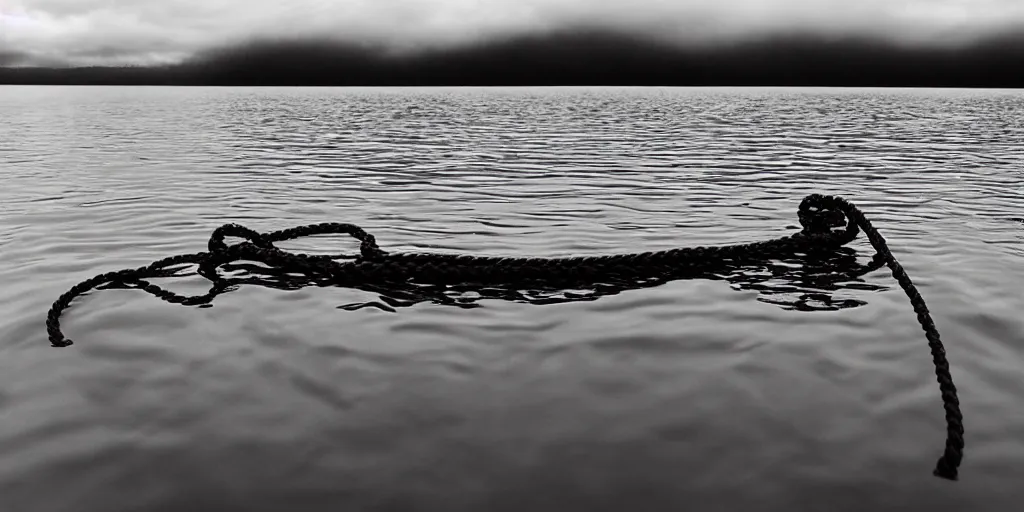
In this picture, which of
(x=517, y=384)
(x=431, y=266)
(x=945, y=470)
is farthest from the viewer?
(x=431, y=266)

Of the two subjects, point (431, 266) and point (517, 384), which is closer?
point (517, 384)

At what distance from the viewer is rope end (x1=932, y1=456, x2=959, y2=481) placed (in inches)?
150

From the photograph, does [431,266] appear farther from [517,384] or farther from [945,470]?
[945,470]

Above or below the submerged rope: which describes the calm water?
below

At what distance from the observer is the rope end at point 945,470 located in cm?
380

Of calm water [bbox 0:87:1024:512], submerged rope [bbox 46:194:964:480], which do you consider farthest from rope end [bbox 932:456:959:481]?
submerged rope [bbox 46:194:964:480]

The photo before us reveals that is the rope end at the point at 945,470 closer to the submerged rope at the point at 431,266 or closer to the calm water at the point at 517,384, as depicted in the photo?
the calm water at the point at 517,384

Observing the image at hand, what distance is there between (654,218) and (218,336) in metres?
7.47

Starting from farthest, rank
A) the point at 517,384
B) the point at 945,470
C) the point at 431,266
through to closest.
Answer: the point at 431,266 → the point at 517,384 → the point at 945,470

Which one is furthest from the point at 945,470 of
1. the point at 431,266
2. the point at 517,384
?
the point at 431,266

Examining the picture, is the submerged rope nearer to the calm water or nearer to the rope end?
the calm water

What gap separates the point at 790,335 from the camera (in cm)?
600

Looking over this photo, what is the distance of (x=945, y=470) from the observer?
3.84 meters

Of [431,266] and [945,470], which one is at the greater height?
[431,266]
